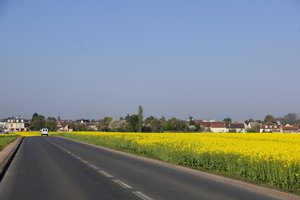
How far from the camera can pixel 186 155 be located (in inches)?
955

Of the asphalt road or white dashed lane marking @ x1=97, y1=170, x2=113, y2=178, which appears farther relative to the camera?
white dashed lane marking @ x1=97, y1=170, x2=113, y2=178

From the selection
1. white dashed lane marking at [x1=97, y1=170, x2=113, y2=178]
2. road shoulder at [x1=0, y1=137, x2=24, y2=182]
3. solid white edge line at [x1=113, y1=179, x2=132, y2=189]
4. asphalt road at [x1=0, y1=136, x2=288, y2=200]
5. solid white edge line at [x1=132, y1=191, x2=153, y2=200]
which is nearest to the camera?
solid white edge line at [x1=132, y1=191, x2=153, y2=200]

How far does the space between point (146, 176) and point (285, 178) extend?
583cm

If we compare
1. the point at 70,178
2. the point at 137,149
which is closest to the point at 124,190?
the point at 70,178

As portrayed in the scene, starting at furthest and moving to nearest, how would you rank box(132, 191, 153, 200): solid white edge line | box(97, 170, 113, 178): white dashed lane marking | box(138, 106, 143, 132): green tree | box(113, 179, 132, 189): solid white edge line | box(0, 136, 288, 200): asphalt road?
box(138, 106, 143, 132): green tree, box(97, 170, 113, 178): white dashed lane marking, box(113, 179, 132, 189): solid white edge line, box(0, 136, 288, 200): asphalt road, box(132, 191, 153, 200): solid white edge line

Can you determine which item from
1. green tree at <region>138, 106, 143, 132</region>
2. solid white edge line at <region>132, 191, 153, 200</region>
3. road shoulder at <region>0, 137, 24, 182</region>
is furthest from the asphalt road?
Answer: green tree at <region>138, 106, 143, 132</region>

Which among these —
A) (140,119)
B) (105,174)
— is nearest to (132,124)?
(140,119)

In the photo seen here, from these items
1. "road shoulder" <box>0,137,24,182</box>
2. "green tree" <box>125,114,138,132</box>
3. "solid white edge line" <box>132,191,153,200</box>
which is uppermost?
"green tree" <box>125,114,138,132</box>

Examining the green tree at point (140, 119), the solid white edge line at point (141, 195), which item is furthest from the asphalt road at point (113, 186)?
the green tree at point (140, 119)

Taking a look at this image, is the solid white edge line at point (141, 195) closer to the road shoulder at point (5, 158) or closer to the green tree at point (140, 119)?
the road shoulder at point (5, 158)

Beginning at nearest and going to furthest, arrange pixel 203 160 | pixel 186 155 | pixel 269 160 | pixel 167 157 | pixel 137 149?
pixel 269 160 → pixel 203 160 → pixel 186 155 → pixel 167 157 → pixel 137 149

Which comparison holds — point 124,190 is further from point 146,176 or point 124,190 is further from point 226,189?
point 146,176

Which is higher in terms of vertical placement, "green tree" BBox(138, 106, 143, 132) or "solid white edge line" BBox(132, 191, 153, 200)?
"green tree" BBox(138, 106, 143, 132)

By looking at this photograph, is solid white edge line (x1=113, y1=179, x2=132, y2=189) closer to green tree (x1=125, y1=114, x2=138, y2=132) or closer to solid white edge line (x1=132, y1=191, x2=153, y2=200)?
solid white edge line (x1=132, y1=191, x2=153, y2=200)
